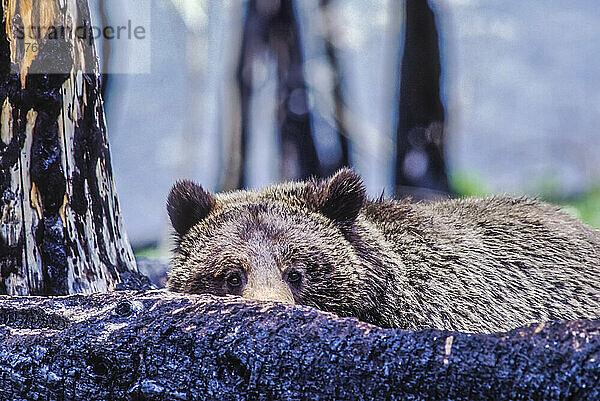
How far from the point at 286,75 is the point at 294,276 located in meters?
6.54

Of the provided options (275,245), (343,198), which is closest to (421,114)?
(343,198)

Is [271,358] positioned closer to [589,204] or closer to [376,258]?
[376,258]

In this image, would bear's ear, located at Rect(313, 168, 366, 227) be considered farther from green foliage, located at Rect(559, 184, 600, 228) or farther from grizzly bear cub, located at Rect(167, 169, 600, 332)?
green foliage, located at Rect(559, 184, 600, 228)

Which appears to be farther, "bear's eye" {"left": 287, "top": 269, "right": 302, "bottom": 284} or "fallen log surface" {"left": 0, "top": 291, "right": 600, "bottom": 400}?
"bear's eye" {"left": 287, "top": 269, "right": 302, "bottom": 284}

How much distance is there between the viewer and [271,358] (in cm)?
257

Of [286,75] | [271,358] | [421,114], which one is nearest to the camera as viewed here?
[271,358]

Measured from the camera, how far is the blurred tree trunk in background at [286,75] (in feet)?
32.8

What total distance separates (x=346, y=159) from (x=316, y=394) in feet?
27.5

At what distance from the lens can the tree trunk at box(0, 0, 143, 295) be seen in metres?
3.92

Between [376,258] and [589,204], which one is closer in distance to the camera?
[376,258]

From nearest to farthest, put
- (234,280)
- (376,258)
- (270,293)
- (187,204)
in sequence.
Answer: (270,293)
(234,280)
(376,258)
(187,204)

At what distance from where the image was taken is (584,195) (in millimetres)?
13836

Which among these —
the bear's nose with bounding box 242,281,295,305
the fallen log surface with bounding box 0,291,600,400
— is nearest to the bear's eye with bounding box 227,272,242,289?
the bear's nose with bounding box 242,281,295,305

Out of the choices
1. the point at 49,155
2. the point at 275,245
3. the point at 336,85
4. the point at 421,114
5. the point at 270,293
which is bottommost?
the point at 270,293
